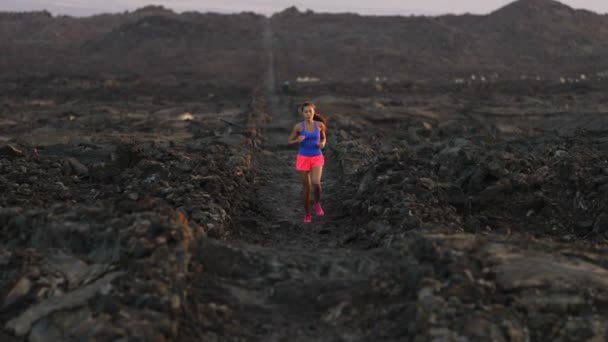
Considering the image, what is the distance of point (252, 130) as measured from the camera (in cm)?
1606

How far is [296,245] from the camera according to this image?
23.7ft

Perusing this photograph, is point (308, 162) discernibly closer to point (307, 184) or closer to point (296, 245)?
point (307, 184)

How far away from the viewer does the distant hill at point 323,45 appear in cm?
5053

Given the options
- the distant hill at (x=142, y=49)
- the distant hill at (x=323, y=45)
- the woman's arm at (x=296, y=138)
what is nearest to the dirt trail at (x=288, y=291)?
the woman's arm at (x=296, y=138)

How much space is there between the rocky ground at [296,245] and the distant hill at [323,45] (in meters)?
32.4

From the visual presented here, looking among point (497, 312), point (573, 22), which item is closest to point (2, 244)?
point (497, 312)

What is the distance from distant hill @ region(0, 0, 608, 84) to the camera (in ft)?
166

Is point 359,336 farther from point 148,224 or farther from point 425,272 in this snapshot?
point 148,224

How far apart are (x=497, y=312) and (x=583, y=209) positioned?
4.34 metres

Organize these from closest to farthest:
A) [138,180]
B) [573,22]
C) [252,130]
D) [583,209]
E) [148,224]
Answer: [148,224] < [583,209] < [138,180] < [252,130] < [573,22]

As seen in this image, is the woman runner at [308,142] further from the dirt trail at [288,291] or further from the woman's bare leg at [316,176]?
the dirt trail at [288,291]

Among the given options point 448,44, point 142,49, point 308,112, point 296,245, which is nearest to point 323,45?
point 448,44

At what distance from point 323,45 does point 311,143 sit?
5947 centimetres

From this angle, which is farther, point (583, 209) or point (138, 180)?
point (138, 180)
